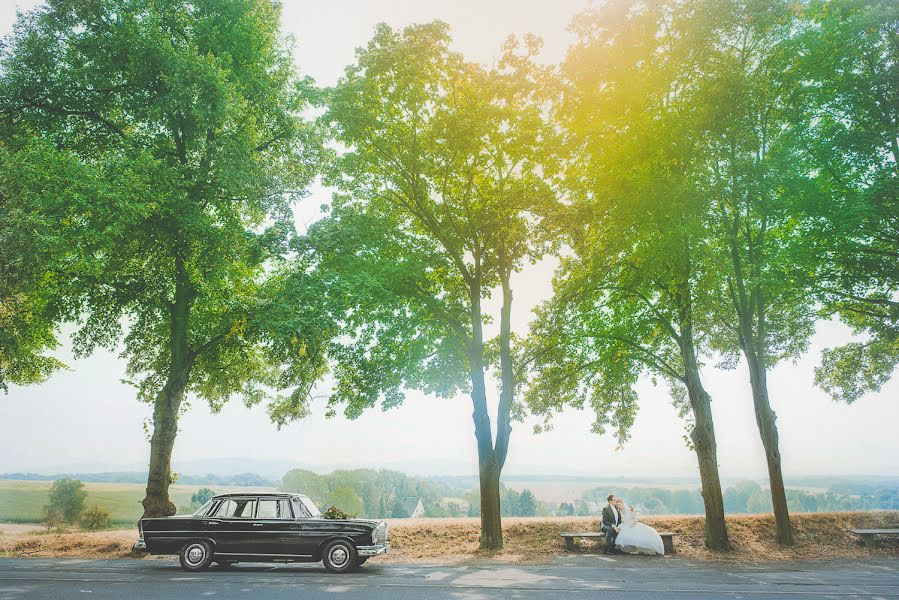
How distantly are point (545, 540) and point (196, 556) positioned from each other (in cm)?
1102

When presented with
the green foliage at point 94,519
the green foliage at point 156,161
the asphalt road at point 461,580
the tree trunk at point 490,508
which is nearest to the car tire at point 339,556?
the asphalt road at point 461,580

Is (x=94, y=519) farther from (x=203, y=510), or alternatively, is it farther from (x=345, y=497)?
(x=203, y=510)

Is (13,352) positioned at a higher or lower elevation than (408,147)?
lower

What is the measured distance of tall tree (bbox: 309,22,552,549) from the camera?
18422 millimetres

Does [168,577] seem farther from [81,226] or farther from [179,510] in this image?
[81,226]

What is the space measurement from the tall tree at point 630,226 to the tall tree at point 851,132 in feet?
10.8

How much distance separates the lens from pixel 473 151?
19.4 m

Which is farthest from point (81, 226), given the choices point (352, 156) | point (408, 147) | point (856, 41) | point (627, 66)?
point (856, 41)

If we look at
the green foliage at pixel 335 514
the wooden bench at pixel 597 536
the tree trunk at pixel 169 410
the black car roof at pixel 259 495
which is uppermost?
the tree trunk at pixel 169 410

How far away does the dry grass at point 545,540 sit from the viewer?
16219 mm

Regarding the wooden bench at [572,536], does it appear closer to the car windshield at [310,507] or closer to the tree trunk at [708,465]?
the tree trunk at [708,465]

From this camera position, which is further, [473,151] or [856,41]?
[473,151]

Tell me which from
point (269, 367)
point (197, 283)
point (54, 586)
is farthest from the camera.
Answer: point (269, 367)

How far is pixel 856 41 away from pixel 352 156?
16.2 meters
